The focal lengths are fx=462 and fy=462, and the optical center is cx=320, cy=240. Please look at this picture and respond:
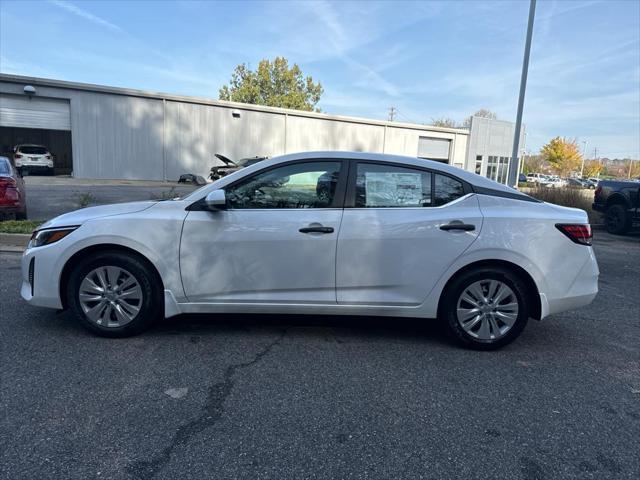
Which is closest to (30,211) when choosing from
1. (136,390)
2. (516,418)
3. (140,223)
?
(140,223)

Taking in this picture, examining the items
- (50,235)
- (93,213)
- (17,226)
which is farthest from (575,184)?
(50,235)

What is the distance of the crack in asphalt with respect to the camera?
233 cm

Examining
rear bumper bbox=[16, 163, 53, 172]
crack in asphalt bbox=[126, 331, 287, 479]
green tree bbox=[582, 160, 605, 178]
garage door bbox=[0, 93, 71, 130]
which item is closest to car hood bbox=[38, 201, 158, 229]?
crack in asphalt bbox=[126, 331, 287, 479]

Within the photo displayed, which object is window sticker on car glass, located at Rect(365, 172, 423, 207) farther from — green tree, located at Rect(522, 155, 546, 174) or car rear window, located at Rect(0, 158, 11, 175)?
green tree, located at Rect(522, 155, 546, 174)

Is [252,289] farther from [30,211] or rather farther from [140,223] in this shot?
[30,211]

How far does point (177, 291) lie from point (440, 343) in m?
2.33

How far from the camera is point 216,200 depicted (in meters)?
3.74

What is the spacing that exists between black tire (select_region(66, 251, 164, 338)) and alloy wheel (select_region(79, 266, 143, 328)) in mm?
30

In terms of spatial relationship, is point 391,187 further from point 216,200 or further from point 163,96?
point 163,96

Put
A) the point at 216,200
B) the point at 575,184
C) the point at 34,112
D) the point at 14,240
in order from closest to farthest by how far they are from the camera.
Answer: the point at 216,200, the point at 14,240, the point at 34,112, the point at 575,184

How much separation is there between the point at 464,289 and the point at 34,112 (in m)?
25.3

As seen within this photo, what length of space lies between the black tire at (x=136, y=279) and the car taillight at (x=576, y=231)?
11.2 ft

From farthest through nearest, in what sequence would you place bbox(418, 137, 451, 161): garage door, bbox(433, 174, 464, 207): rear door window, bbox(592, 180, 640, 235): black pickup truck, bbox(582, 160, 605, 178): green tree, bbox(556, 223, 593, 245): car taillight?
bbox(582, 160, 605, 178): green tree < bbox(418, 137, 451, 161): garage door < bbox(592, 180, 640, 235): black pickup truck < bbox(433, 174, 464, 207): rear door window < bbox(556, 223, 593, 245): car taillight

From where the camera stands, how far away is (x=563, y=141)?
68000 millimetres
